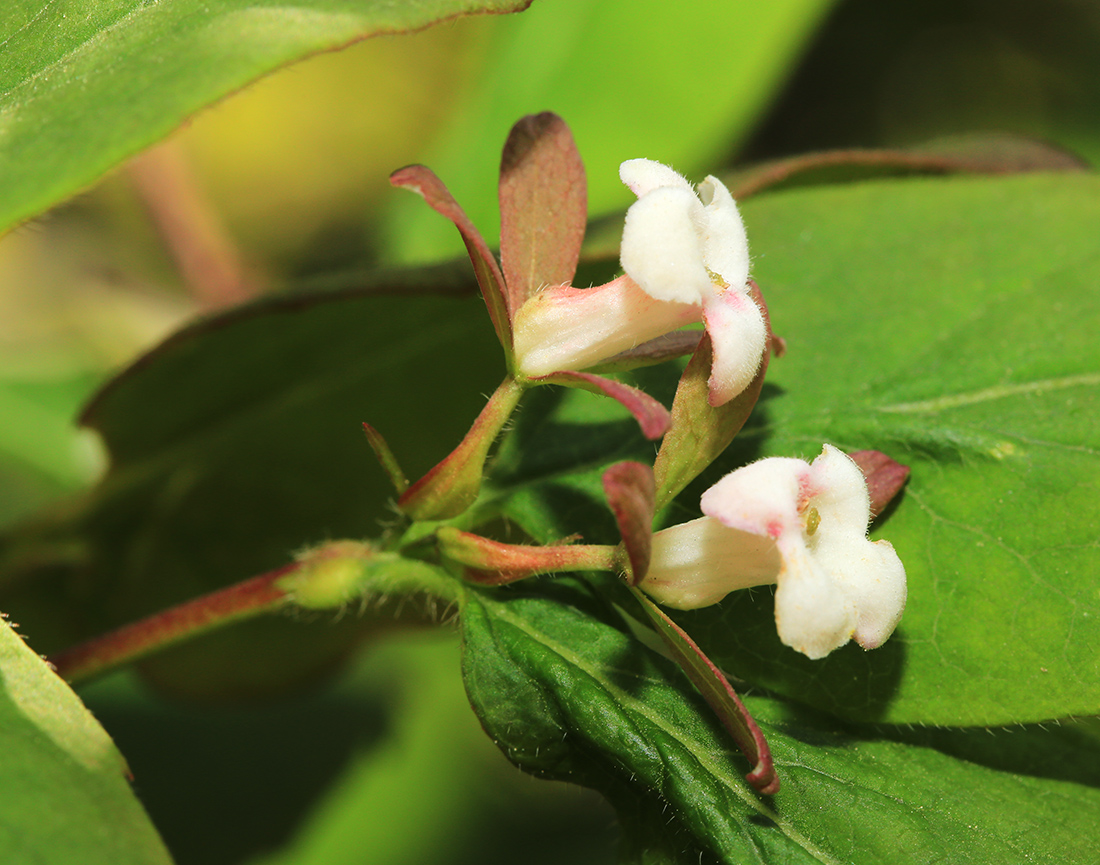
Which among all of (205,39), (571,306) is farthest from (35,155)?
(571,306)

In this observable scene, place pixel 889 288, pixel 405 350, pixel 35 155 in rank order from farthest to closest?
pixel 405 350, pixel 889 288, pixel 35 155

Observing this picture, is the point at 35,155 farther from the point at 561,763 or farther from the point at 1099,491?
the point at 1099,491

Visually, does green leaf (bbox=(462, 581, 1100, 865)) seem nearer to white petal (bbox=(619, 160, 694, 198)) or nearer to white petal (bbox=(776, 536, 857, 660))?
white petal (bbox=(776, 536, 857, 660))

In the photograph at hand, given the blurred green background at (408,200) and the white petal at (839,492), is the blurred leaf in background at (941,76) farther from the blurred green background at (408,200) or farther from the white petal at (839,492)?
the white petal at (839,492)

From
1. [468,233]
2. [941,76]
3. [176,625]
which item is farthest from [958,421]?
[941,76]

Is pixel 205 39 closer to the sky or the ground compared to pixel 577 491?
closer to the sky

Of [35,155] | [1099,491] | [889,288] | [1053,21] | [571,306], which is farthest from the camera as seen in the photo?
[1053,21]
